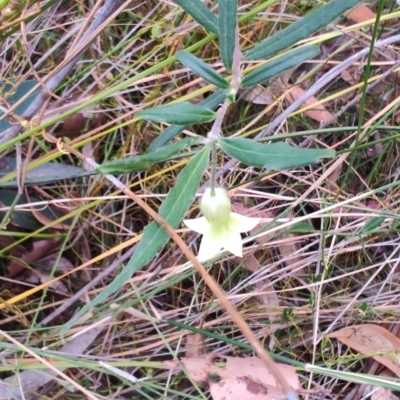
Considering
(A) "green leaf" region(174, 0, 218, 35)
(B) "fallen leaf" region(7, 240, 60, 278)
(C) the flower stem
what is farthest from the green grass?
(C) the flower stem

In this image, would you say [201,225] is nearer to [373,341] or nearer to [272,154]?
[272,154]

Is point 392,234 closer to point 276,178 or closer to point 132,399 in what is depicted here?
point 276,178

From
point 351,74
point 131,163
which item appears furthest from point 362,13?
point 131,163

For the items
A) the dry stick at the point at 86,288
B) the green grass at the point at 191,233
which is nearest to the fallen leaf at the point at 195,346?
the green grass at the point at 191,233

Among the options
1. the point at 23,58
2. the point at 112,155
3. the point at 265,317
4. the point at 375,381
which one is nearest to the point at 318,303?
the point at 265,317

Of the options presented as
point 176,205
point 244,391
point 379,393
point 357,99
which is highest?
point 176,205

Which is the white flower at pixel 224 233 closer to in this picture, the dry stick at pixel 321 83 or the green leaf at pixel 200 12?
the green leaf at pixel 200 12
